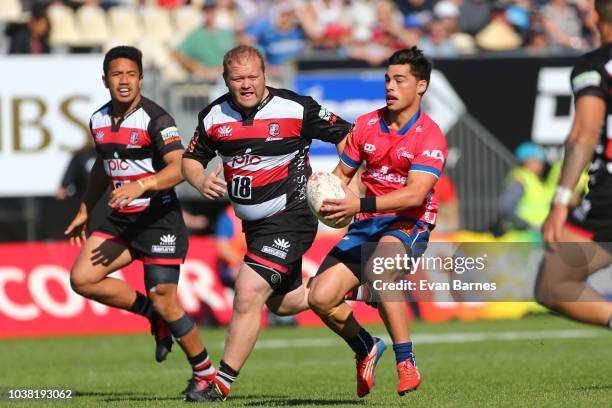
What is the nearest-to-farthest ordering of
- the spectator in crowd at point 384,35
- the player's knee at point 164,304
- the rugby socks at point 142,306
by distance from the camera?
the player's knee at point 164,304, the rugby socks at point 142,306, the spectator in crowd at point 384,35

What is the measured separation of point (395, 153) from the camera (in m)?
9.02

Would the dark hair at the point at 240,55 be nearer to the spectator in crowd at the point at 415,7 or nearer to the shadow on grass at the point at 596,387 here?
the shadow on grass at the point at 596,387

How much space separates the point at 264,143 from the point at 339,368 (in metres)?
4.20

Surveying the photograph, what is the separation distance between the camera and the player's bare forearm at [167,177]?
386 inches

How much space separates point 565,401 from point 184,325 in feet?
10.4

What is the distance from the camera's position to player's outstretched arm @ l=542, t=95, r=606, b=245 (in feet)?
24.5

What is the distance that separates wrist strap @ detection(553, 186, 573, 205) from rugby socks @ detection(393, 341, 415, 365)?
1.85m

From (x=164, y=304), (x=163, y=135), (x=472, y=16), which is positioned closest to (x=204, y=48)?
(x=472, y=16)

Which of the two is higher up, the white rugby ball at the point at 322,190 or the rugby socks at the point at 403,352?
the white rugby ball at the point at 322,190

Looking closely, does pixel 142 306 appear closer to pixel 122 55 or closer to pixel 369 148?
pixel 122 55

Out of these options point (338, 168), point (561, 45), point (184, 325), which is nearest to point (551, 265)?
point (338, 168)

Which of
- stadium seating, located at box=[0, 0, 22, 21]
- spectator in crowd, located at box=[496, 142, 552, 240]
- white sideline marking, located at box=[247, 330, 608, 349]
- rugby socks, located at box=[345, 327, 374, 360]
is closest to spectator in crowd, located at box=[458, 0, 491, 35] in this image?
spectator in crowd, located at box=[496, 142, 552, 240]

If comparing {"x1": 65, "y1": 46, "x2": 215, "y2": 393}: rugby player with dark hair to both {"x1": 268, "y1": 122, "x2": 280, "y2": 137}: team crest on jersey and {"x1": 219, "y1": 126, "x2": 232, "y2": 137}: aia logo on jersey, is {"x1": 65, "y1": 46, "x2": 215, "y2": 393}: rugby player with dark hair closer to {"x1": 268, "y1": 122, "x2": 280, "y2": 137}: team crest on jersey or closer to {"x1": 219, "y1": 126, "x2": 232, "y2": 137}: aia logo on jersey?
Answer: {"x1": 219, "y1": 126, "x2": 232, "y2": 137}: aia logo on jersey

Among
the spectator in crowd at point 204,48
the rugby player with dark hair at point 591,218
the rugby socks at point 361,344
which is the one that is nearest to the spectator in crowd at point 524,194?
the spectator in crowd at point 204,48
